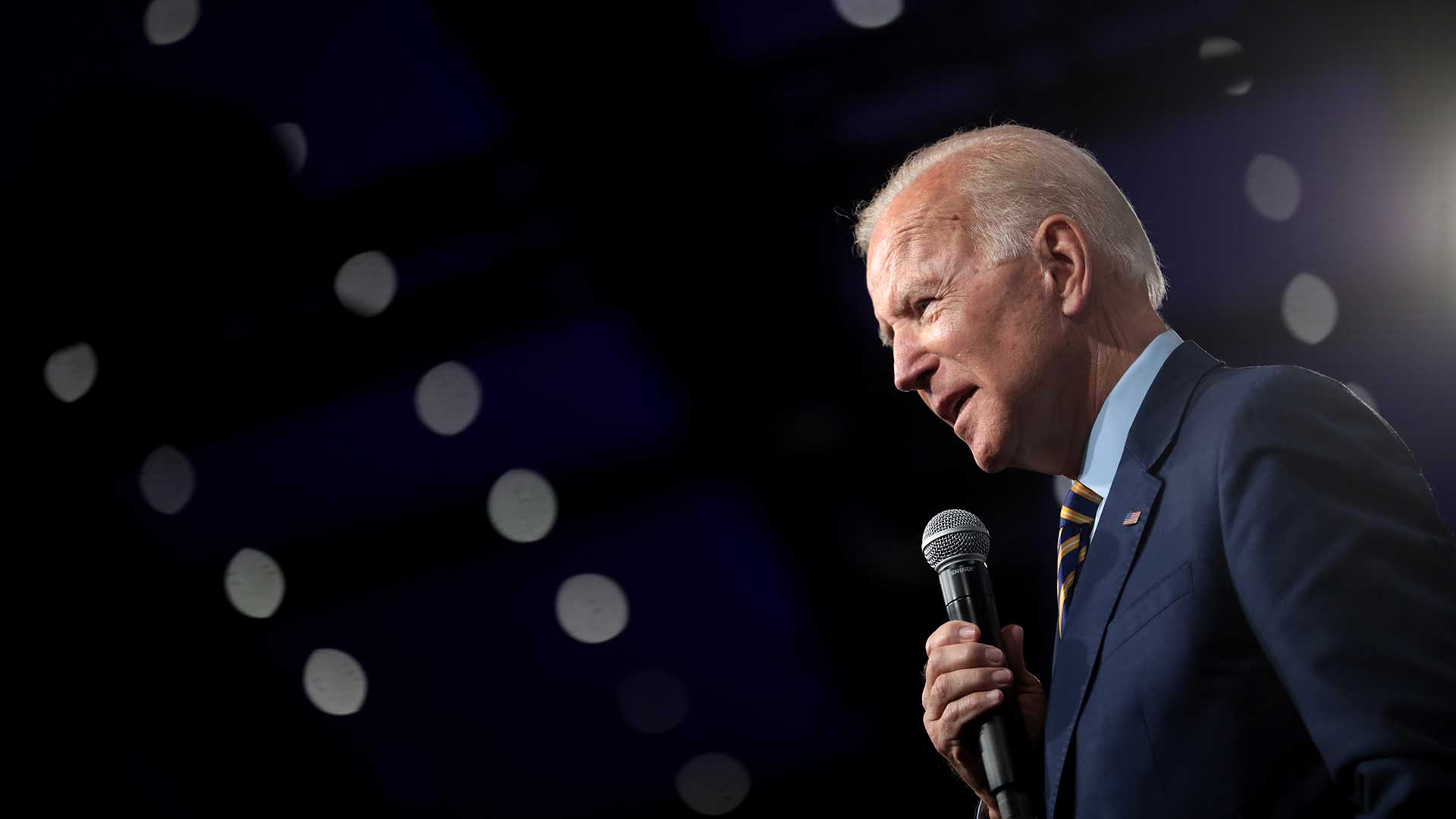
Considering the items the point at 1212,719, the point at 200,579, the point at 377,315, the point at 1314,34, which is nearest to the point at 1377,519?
the point at 1212,719

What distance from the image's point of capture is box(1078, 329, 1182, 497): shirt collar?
51.4 inches

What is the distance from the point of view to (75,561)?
10.7 feet

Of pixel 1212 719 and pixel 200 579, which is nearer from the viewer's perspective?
pixel 1212 719

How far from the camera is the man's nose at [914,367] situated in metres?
1.47

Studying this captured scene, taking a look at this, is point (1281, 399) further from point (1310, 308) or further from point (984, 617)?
point (1310, 308)

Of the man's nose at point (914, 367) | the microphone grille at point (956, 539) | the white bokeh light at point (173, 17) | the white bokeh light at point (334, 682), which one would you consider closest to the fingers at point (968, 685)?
the microphone grille at point (956, 539)

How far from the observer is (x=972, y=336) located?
4.65 feet

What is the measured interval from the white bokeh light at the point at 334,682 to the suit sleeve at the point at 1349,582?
289 centimetres

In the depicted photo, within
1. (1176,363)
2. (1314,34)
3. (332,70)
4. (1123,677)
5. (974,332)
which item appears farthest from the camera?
A: (332,70)

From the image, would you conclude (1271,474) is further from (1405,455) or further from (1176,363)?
(1176,363)

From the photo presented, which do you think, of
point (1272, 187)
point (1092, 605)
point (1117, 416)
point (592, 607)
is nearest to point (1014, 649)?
point (1092, 605)

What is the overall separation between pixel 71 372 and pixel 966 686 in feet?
9.91

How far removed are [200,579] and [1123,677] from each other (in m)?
3.05

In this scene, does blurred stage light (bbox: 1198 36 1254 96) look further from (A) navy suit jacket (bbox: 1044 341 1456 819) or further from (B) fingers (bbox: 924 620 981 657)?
(B) fingers (bbox: 924 620 981 657)
